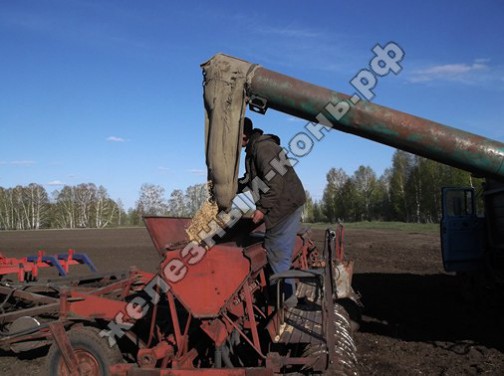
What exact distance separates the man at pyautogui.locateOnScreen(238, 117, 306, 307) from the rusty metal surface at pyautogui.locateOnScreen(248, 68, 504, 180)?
0.83 meters

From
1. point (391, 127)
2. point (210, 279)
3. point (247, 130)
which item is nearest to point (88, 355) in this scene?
point (210, 279)

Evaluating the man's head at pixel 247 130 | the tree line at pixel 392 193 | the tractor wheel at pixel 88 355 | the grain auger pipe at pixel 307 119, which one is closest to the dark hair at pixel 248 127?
the man's head at pixel 247 130

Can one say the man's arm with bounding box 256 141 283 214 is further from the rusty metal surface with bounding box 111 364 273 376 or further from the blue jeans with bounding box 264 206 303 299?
the rusty metal surface with bounding box 111 364 273 376

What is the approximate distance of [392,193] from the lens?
7019 centimetres

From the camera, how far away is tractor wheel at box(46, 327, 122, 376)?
4398mm

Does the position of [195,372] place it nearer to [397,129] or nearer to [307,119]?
[307,119]

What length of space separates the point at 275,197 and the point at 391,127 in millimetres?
1339

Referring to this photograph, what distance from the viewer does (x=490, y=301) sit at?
8.57 meters

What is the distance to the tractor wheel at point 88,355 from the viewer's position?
4.40 m

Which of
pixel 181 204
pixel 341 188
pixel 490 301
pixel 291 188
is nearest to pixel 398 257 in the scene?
pixel 490 301

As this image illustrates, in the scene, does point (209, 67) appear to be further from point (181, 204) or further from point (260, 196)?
point (181, 204)

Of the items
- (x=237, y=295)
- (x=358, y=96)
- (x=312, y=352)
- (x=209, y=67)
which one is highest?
(x=209, y=67)

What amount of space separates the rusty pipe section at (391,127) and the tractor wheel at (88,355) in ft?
9.39

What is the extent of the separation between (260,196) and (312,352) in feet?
4.91
